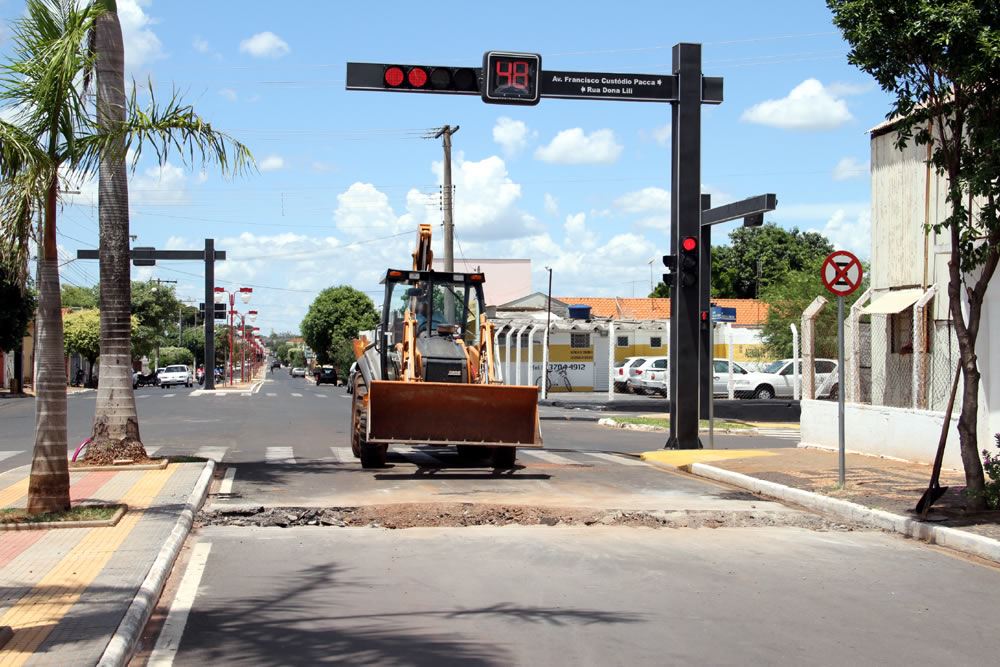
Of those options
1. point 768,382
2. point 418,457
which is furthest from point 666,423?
point 768,382

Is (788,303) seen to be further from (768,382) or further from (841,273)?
(841,273)

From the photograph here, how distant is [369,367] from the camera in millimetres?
16328

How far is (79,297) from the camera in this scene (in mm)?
100000

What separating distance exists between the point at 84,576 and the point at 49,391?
2.62 metres

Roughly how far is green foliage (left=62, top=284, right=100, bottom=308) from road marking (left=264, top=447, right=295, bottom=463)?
8341 centimetres

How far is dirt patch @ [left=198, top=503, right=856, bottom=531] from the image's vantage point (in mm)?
10617

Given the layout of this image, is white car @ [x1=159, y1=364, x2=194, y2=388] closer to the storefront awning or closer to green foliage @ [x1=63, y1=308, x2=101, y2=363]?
green foliage @ [x1=63, y1=308, x2=101, y2=363]

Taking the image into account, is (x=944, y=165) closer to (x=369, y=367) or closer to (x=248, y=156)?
(x=248, y=156)

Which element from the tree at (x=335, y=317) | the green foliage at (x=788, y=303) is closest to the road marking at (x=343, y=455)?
the green foliage at (x=788, y=303)

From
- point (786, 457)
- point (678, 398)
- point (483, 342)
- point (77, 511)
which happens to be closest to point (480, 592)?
point (77, 511)

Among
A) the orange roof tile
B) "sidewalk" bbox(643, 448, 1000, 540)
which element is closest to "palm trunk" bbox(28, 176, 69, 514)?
"sidewalk" bbox(643, 448, 1000, 540)

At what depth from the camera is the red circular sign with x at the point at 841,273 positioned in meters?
12.7

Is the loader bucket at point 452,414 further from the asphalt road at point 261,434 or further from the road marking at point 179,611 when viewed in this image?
the road marking at point 179,611

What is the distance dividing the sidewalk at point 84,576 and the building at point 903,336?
10214 mm
